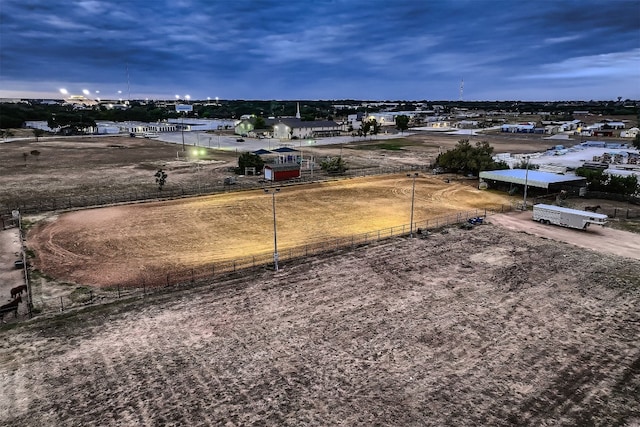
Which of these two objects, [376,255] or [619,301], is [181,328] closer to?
[376,255]

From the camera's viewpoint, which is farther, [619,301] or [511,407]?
[619,301]

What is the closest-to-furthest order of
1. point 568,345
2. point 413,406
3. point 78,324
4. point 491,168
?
point 413,406, point 568,345, point 78,324, point 491,168

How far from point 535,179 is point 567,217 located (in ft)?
48.0

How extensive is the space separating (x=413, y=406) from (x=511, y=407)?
3973mm

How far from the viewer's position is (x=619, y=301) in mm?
25594

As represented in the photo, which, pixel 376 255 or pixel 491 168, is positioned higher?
pixel 491 168

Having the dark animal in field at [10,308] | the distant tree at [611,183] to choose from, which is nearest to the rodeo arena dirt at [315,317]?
the dark animal in field at [10,308]

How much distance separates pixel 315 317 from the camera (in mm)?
23391

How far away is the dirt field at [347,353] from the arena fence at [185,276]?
4.32 ft

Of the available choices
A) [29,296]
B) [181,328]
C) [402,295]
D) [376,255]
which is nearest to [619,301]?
[402,295]

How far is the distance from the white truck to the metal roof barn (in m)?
11.0

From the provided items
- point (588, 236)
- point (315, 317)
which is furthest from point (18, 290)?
point (588, 236)

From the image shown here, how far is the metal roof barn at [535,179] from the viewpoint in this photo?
52.2 meters

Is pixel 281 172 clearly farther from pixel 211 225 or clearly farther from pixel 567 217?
pixel 567 217
